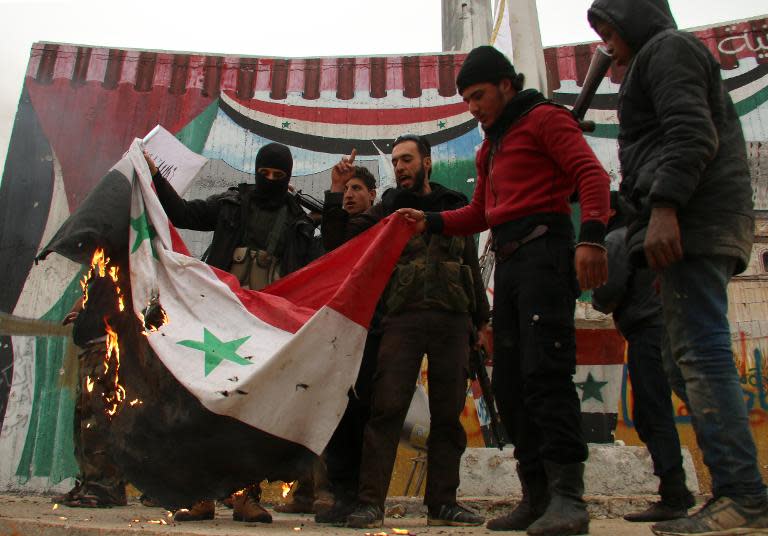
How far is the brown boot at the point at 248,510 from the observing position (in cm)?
293

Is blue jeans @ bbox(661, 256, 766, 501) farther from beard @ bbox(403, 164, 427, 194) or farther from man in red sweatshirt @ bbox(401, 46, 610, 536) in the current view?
beard @ bbox(403, 164, 427, 194)

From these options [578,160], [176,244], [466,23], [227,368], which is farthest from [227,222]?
[466,23]

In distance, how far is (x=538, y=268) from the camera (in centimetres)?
246

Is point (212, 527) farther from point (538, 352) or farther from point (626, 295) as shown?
point (626, 295)

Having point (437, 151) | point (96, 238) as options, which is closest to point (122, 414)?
point (96, 238)

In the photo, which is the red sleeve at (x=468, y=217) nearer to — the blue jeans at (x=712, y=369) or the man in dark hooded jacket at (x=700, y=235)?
the man in dark hooded jacket at (x=700, y=235)

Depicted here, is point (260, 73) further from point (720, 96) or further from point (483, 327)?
point (720, 96)

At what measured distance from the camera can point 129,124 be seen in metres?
6.79

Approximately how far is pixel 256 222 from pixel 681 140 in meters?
2.41

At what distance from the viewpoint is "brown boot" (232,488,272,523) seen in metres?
2.93

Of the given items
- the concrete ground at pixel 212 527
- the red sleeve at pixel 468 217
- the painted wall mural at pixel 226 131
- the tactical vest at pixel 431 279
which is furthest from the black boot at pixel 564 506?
the painted wall mural at pixel 226 131

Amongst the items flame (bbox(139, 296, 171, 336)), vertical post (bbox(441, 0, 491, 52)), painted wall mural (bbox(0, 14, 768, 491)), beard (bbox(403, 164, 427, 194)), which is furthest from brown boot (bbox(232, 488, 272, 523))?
vertical post (bbox(441, 0, 491, 52))

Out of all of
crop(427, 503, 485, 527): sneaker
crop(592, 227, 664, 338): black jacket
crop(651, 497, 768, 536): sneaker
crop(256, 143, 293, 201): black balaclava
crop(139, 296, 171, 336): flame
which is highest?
crop(256, 143, 293, 201): black balaclava

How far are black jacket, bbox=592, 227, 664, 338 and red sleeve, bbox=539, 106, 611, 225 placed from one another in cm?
81
